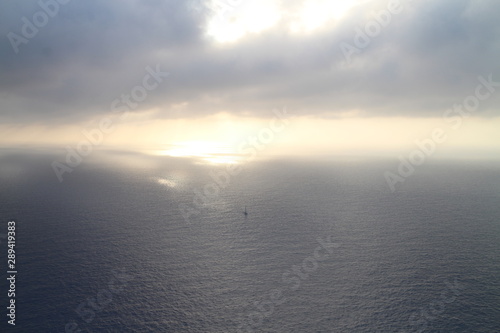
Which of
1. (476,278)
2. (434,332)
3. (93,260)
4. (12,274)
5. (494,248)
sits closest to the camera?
(434,332)

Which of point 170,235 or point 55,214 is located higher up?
point 55,214

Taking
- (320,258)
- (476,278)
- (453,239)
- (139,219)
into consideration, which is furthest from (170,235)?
(453,239)

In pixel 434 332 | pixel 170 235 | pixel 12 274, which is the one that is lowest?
pixel 434 332

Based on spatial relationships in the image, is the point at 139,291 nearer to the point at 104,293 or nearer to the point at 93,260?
the point at 104,293

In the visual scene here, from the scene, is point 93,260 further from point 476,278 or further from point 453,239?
point 453,239

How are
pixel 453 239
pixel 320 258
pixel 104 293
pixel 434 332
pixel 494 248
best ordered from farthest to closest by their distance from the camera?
1. pixel 453 239
2. pixel 494 248
3. pixel 320 258
4. pixel 104 293
5. pixel 434 332

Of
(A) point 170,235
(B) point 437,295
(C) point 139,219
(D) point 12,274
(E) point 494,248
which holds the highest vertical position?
(C) point 139,219

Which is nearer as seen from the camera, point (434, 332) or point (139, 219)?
point (434, 332)

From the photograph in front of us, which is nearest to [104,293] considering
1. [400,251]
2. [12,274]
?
[12,274]

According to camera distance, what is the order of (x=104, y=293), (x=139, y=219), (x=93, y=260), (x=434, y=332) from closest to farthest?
(x=434, y=332)
(x=104, y=293)
(x=93, y=260)
(x=139, y=219)
